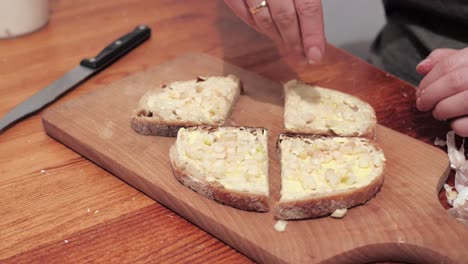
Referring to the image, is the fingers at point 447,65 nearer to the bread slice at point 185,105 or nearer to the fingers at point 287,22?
the fingers at point 287,22

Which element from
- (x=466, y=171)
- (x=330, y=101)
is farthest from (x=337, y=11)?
(x=466, y=171)

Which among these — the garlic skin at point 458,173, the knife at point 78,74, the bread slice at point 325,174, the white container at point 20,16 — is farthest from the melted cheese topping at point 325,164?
the white container at point 20,16

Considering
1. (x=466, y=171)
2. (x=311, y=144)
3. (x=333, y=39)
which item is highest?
(x=311, y=144)

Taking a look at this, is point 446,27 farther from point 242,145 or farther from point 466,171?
point 242,145

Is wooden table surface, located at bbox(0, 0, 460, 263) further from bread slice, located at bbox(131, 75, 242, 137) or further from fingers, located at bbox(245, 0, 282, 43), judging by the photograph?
fingers, located at bbox(245, 0, 282, 43)

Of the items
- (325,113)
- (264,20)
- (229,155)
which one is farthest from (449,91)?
(229,155)

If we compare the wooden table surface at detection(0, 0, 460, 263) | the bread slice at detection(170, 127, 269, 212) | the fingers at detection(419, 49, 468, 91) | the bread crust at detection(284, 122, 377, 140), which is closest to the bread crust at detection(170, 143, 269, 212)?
the bread slice at detection(170, 127, 269, 212)
